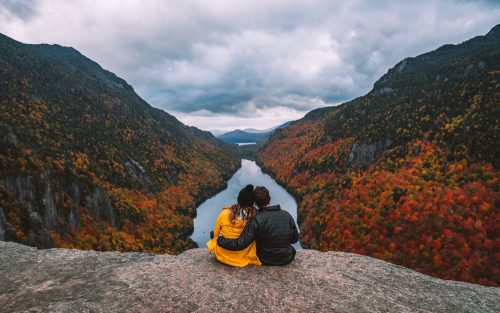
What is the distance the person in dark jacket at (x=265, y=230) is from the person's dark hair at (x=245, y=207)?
18 centimetres

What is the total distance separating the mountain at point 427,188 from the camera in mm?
61625

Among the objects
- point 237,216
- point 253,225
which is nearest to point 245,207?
point 237,216

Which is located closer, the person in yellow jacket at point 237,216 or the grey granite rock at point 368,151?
the person in yellow jacket at point 237,216

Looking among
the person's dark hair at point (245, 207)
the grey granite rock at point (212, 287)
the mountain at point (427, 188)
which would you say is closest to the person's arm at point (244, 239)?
the person's dark hair at point (245, 207)

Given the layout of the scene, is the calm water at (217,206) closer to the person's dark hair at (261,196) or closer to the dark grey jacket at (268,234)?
the dark grey jacket at (268,234)

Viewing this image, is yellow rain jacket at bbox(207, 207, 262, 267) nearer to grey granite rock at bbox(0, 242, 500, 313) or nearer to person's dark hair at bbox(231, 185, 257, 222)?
person's dark hair at bbox(231, 185, 257, 222)

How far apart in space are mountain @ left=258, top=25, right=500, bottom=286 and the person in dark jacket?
56.2 m

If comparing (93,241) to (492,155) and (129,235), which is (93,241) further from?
(492,155)

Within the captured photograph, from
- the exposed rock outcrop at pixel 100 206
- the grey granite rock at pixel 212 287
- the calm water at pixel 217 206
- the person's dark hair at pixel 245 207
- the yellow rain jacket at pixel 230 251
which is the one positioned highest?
the person's dark hair at pixel 245 207

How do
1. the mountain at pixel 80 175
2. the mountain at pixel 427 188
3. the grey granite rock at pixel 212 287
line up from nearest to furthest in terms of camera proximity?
the grey granite rock at pixel 212 287 < the mountain at pixel 80 175 < the mountain at pixel 427 188

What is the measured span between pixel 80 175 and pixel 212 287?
76.9m

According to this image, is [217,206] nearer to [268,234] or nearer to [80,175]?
[80,175]

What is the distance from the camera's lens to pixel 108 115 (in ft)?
585

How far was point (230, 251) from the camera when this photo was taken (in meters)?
11.4
